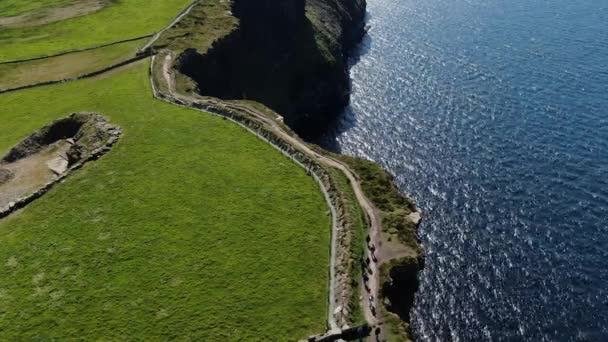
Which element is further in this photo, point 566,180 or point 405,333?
point 566,180

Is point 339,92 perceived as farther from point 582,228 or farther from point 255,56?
point 582,228

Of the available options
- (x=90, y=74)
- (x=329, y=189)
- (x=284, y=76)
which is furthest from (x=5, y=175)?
(x=284, y=76)

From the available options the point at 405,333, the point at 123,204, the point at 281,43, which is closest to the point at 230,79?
the point at 281,43

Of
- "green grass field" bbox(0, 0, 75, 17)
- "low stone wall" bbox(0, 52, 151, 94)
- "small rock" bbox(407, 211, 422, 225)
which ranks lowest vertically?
"small rock" bbox(407, 211, 422, 225)

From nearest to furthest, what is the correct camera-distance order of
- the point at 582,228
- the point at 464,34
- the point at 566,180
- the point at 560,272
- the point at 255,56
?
the point at 560,272 < the point at 582,228 < the point at 566,180 < the point at 255,56 < the point at 464,34

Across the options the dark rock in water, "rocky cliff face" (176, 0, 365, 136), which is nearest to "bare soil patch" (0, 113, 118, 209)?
the dark rock in water

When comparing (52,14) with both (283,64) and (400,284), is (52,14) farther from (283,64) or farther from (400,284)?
(400,284)

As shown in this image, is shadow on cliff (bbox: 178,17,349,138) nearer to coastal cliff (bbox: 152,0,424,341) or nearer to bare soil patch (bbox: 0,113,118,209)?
coastal cliff (bbox: 152,0,424,341)
